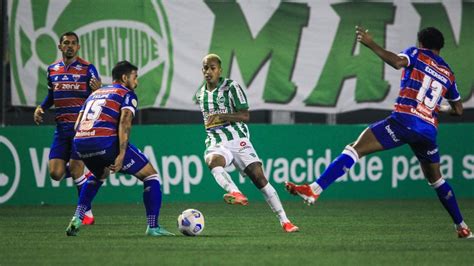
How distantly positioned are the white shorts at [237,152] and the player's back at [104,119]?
136 cm

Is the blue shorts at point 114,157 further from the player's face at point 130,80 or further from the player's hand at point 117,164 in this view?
the player's face at point 130,80

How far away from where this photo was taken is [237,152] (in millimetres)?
12281

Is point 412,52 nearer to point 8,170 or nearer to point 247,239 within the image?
point 247,239

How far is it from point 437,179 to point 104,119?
3394mm

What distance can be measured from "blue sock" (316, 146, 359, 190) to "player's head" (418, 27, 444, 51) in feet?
4.24

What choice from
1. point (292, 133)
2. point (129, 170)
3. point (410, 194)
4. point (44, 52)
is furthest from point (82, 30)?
point (129, 170)

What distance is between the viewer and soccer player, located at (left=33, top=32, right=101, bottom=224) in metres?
13.9

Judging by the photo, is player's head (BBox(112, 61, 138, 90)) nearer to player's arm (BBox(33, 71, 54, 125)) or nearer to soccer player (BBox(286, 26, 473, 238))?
soccer player (BBox(286, 26, 473, 238))

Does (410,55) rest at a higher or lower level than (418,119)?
higher

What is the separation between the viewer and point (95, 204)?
1719 cm

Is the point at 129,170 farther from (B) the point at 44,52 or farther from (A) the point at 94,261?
(B) the point at 44,52

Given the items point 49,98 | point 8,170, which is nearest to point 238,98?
point 49,98

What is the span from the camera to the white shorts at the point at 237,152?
1222cm

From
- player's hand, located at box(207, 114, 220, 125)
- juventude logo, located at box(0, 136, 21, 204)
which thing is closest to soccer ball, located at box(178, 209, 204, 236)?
player's hand, located at box(207, 114, 220, 125)
